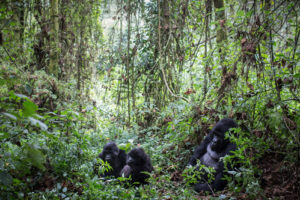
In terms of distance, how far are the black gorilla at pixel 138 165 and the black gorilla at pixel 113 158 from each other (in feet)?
1.14

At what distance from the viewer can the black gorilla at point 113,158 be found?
392cm

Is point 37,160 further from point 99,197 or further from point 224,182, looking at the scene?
point 224,182

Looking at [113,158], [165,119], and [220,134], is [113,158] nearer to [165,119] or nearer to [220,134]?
[165,119]

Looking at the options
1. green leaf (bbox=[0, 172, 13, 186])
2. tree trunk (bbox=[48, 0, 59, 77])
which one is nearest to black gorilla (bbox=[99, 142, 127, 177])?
tree trunk (bbox=[48, 0, 59, 77])

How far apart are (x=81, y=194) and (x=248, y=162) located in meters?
1.57

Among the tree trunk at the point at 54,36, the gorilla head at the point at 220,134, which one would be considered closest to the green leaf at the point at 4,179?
the gorilla head at the point at 220,134

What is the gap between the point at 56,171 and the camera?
2.14m

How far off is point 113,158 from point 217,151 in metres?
1.55

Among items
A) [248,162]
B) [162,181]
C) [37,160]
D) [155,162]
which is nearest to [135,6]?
[155,162]

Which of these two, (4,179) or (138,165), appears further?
(138,165)

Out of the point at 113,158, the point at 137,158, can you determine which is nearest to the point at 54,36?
the point at 113,158

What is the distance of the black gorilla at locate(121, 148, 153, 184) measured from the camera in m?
3.57

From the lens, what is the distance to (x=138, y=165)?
3.61m

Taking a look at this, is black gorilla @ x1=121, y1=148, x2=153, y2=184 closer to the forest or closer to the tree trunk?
the forest
